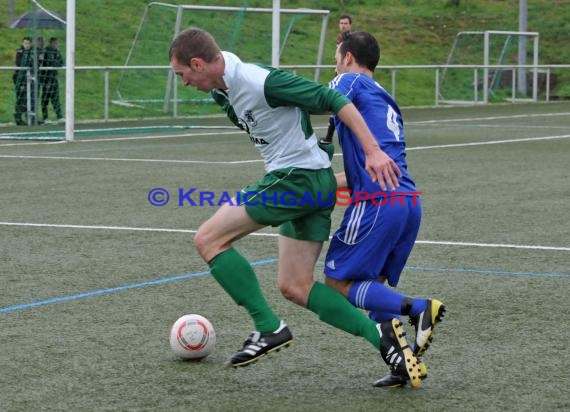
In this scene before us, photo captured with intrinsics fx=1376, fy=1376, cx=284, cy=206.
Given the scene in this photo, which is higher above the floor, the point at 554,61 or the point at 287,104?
the point at 287,104

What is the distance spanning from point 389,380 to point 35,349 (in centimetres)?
180

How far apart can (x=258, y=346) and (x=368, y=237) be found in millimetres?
671

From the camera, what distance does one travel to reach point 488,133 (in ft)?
77.6

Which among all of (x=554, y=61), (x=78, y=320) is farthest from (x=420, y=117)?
(x=78, y=320)

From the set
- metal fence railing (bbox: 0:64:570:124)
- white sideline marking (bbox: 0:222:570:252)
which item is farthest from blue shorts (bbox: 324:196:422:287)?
metal fence railing (bbox: 0:64:570:124)

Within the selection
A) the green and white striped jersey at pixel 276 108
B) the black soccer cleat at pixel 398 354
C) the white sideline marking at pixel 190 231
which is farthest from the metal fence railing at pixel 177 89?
the black soccer cleat at pixel 398 354

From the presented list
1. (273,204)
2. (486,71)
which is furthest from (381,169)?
(486,71)

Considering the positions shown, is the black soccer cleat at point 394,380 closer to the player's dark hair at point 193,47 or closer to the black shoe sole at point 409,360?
the black shoe sole at point 409,360

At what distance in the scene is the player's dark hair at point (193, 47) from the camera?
5.89 m

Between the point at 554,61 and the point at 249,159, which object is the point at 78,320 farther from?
the point at 554,61

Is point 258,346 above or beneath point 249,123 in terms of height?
beneath

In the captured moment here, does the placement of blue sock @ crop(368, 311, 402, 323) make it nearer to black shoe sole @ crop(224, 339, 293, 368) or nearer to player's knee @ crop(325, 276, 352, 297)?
player's knee @ crop(325, 276, 352, 297)

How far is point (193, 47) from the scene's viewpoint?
5.89 meters

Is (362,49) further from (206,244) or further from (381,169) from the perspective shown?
Result: (206,244)
